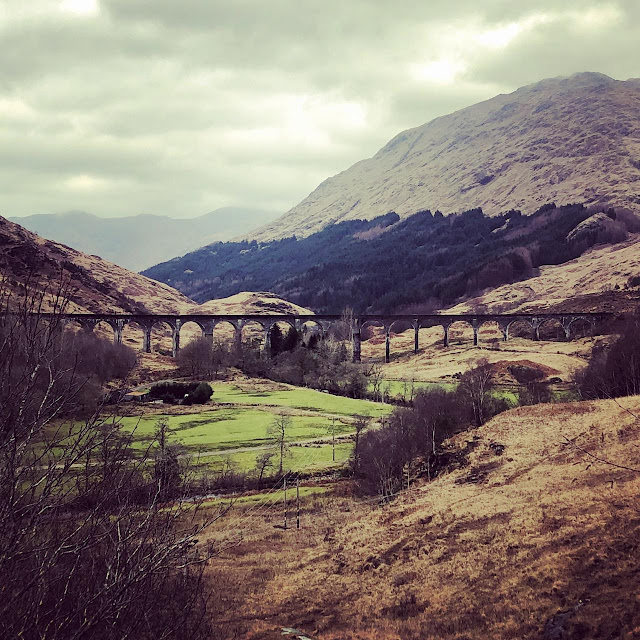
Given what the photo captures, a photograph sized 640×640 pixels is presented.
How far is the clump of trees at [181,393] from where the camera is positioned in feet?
292

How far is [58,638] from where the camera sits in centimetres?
930

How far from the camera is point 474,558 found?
26.4 meters

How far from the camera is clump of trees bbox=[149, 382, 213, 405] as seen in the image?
89125mm

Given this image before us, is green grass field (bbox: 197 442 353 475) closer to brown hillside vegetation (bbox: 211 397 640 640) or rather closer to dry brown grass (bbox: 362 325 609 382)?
brown hillside vegetation (bbox: 211 397 640 640)

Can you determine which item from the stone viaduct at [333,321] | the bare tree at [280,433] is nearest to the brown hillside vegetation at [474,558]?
the bare tree at [280,433]

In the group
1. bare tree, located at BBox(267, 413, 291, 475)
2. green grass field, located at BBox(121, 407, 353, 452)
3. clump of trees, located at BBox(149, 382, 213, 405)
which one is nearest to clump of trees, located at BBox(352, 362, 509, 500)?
bare tree, located at BBox(267, 413, 291, 475)

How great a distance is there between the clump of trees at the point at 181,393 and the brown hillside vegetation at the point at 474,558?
46356 mm

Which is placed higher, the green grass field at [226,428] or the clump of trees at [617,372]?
the clump of trees at [617,372]

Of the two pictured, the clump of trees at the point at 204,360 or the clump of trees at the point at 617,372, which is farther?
the clump of trees at the point at 204,360

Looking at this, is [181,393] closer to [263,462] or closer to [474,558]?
[263,462]

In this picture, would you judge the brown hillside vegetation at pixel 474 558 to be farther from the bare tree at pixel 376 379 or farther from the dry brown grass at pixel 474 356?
the dry brown grass at pixel 474 356

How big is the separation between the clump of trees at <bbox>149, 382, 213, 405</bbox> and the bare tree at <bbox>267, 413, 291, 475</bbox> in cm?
1778

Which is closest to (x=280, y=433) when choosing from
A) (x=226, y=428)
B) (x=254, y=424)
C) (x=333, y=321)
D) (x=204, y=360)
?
→ (x=254, y=424)

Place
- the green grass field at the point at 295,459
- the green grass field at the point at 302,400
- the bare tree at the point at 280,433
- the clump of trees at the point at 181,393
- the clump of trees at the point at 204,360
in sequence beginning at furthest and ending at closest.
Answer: the clump of trees at the point at 204,360 → the clump of trees at the point at 181,393 → the green grass field at the point at 302,400 → the bare tree at the point at 280,433 → the green grass field at the point at 295,459
